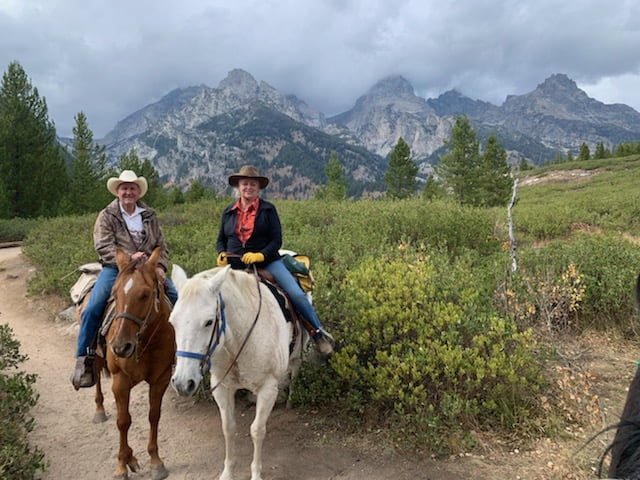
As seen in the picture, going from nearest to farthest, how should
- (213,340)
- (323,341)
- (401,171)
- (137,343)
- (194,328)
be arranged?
(194,328)
(213,340)
(137,343)
(323,341)
(401,171)

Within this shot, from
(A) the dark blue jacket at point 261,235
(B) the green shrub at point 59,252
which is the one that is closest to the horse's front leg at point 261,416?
(A) the dark blue jacket at point 261,235

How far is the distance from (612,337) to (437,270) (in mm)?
2910

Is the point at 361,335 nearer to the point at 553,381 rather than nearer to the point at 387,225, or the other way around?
the point at 553,381

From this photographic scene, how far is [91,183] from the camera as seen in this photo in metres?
25.8

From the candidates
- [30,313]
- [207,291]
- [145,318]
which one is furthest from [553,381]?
[30,313]

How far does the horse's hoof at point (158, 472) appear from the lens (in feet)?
13.6

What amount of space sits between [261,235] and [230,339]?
1373mm

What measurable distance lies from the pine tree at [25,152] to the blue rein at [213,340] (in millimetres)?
24244

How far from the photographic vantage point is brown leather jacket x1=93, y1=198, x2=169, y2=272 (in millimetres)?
4551

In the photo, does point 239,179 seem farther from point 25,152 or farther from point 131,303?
point 25,152

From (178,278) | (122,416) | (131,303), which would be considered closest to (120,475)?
(122,416)

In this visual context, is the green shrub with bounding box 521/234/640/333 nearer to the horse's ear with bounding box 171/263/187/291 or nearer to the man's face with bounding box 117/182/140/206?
the horse's ear with bounding box 171/263/187/291

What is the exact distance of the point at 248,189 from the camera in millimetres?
4598

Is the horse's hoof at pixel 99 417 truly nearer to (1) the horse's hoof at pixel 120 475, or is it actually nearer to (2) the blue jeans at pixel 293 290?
(1) the horse's hoof at pixel 120 475
